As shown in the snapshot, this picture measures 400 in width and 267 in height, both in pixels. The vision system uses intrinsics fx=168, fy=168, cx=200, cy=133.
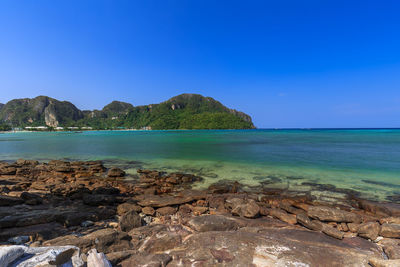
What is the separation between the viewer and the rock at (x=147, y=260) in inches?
136

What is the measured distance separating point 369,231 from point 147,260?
6.61 meters

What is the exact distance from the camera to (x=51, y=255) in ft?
9.11

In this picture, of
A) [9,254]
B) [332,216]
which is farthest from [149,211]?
[332,216]

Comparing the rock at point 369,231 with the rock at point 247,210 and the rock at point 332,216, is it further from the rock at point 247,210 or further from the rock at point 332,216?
the rock at point 247,210

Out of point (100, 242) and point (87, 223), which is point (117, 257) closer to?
point (100, 242)

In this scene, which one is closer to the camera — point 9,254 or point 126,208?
point 9,254

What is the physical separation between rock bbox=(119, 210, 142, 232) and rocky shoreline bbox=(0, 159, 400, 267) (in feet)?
0.10

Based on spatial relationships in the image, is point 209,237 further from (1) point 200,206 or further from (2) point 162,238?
(1) point 200,206

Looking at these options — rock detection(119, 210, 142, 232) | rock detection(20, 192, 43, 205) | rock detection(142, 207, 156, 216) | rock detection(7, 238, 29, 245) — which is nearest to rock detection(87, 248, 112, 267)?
rock detection(119, 210, 142, 232)

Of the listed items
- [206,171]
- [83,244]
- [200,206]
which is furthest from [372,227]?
[206,171]

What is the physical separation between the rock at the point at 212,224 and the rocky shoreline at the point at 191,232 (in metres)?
0.01

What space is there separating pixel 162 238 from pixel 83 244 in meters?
1.83

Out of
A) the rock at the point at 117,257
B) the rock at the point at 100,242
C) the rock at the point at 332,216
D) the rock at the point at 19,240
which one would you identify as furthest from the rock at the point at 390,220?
the rock at the point at 19,240

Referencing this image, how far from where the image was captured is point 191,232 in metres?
5.12
